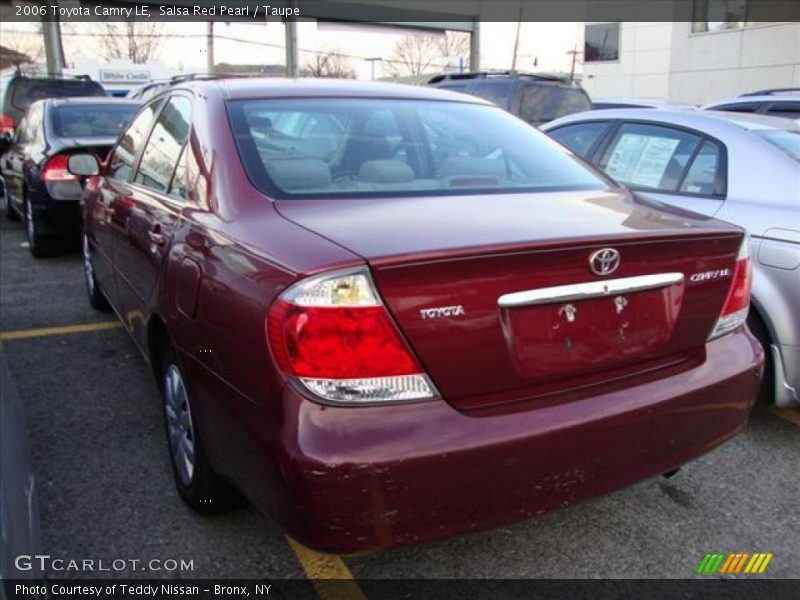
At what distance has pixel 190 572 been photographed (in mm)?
2443

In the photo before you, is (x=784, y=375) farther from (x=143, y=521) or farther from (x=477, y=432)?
(x=143, y=521)

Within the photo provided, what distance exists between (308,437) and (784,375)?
2466mm

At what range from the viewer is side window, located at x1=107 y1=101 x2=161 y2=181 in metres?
3.75

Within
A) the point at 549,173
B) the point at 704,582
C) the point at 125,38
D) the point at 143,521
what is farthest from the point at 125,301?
the point at 125,38

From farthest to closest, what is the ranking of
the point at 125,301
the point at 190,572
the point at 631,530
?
the point at 125,301
the point at 631,530
the point at 190,572

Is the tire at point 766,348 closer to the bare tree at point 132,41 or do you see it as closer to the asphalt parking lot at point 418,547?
the asphalt parking lot at point 418,547

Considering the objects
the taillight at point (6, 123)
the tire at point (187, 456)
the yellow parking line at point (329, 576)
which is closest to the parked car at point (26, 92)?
the taillight at point (6, 123)

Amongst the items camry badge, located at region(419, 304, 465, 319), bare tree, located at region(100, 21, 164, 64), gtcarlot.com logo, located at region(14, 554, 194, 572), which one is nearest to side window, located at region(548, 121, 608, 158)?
camry badge, located at region(419, 304, 465, 319)

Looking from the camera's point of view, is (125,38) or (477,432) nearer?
(477,432)

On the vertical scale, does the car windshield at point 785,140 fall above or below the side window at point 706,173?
above

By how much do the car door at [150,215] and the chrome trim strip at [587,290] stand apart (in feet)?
4.64

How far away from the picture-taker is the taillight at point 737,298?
2.41 meters

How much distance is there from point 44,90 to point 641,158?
1188 centimetres

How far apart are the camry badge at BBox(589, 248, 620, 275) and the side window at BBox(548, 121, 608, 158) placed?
2.76m
